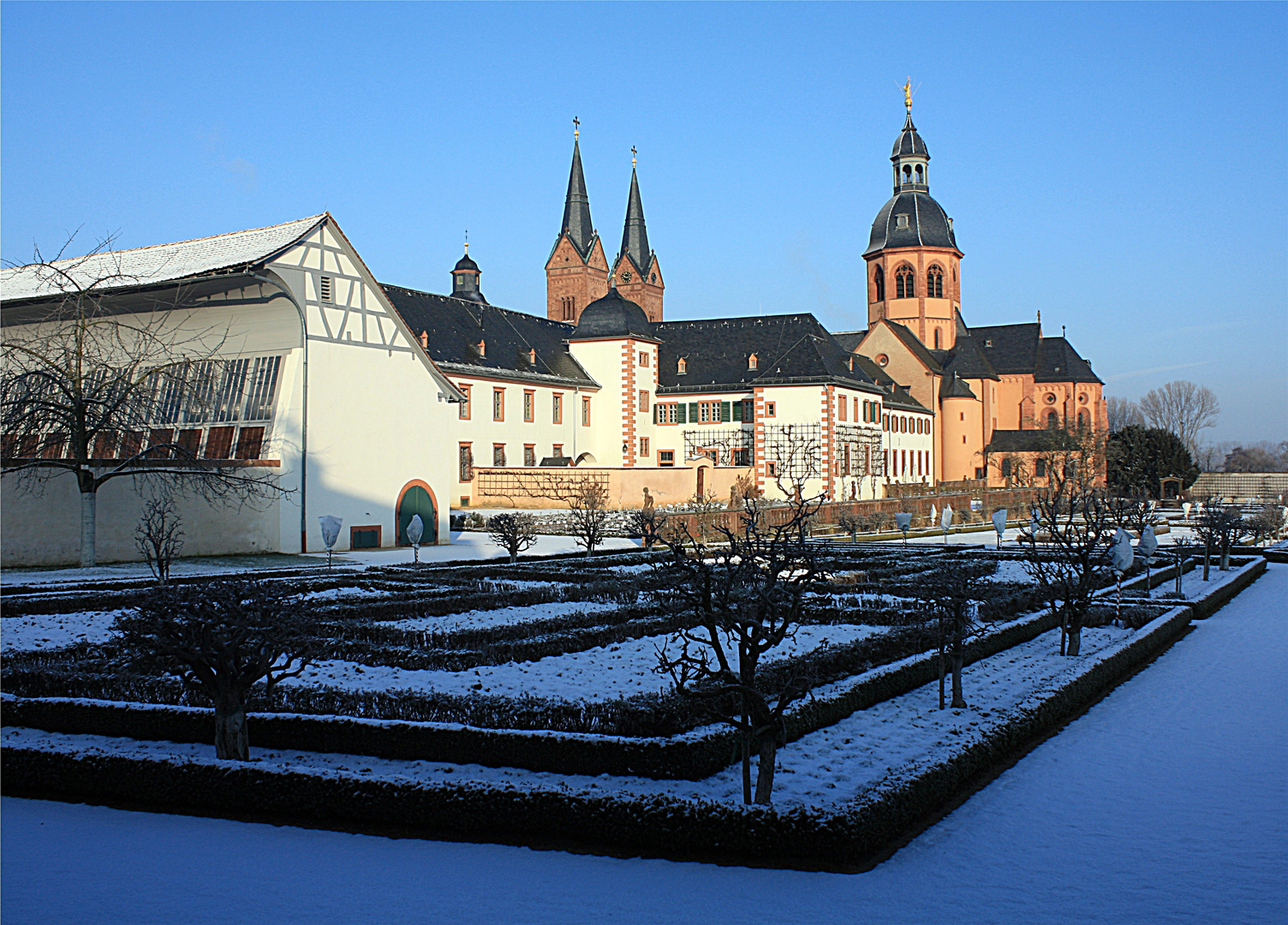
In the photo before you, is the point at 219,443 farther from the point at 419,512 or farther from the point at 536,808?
the point at 536,808

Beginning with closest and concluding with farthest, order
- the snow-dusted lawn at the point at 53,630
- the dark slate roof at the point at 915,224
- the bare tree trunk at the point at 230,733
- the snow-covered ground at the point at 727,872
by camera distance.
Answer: the snow-covered ground at the point at 727,872
the bare tree trunk at the point at 230,733
the snow-dusted lawn at the point at 53,630
the dark slate roof at the point at 915,224

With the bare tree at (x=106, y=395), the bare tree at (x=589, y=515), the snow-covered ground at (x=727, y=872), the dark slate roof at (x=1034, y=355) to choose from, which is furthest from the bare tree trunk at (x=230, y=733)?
the dark slate roof at (x=1034, y=355)

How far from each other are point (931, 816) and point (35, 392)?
21.7m

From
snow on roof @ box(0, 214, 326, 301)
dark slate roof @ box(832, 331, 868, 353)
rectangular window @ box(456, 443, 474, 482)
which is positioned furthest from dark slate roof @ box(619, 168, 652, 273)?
Answer: snow on roof @ box(0, 214, 326, 301)

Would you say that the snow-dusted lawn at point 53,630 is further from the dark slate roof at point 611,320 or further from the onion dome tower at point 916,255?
the onion dome tower at point 916,255

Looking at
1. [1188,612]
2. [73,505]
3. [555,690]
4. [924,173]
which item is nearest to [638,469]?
[73,505]

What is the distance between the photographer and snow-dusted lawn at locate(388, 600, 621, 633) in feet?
49.9

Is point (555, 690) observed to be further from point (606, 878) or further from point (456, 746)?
point (606, 878)

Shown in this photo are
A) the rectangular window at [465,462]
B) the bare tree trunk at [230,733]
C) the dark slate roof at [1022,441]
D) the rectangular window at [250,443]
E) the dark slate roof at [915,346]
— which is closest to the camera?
the bare tree trunk at [230,733]

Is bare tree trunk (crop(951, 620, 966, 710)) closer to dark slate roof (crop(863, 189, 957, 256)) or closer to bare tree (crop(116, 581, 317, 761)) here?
bare tree (crop(116, 581, 317, 761))

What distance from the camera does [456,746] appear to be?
874 cm

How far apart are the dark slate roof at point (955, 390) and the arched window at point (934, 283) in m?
6.53

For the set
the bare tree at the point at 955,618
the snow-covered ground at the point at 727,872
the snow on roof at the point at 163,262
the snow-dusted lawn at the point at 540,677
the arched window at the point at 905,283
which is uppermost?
the arched window at the point at 905,283

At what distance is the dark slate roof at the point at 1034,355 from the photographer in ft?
270
